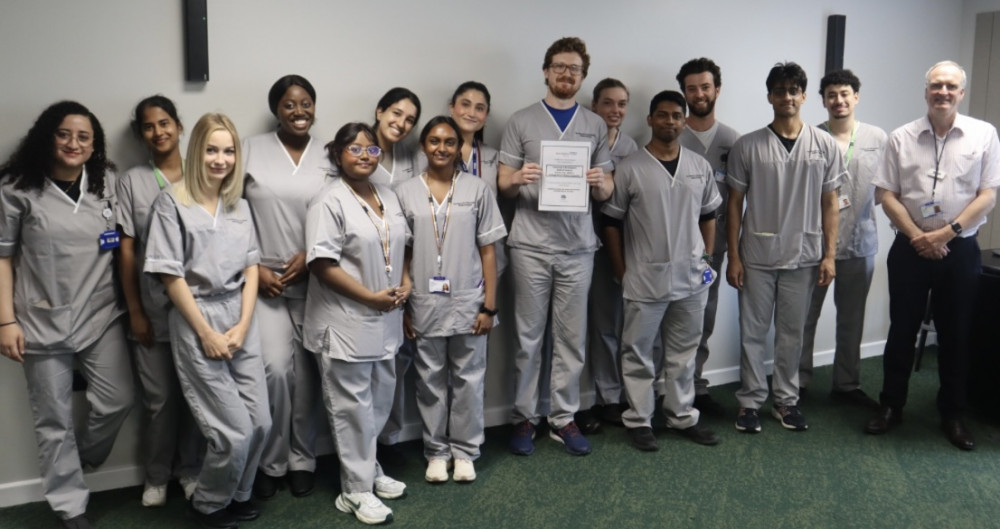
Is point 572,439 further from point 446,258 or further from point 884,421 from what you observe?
point 884,421

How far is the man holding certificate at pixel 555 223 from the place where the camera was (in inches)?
122

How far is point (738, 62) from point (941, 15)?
1.61m

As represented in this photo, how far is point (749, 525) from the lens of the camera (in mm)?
2662

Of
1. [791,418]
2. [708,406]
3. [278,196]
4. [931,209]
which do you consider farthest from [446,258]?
[931,209]

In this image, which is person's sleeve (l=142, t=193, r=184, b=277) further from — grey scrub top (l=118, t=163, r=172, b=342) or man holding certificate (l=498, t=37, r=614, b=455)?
man holding certificate (l=498, t=37, r=614, b=455)

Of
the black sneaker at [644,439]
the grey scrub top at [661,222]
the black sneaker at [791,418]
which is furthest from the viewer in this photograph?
the black sneaker at [791,418]

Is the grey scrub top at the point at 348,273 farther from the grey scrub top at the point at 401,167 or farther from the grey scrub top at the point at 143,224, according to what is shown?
the grey scrub top at the point at 143,224

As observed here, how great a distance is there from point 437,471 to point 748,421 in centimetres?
147

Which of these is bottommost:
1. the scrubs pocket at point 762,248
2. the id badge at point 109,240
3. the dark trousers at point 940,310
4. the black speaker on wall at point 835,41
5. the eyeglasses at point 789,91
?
the dark trousers at point 940,310

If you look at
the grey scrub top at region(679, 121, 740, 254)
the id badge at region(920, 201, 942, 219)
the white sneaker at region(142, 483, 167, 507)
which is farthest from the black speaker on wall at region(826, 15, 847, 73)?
the white sneaker at region(142, 483, 167, 507)

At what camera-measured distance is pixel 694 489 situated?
2.93 meters

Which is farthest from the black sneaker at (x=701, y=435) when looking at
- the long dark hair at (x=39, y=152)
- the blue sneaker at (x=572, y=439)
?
the long dark hair at (x=39, y=152)

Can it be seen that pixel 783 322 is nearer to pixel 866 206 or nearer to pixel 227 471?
pixel 866 206

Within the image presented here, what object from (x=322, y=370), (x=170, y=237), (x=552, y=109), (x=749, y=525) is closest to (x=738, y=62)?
(x=552, y=109)
